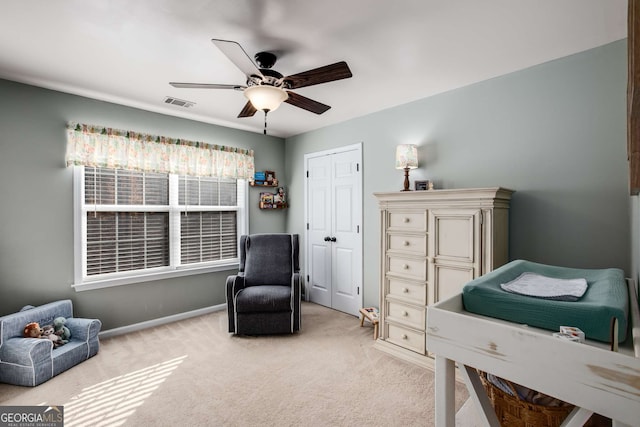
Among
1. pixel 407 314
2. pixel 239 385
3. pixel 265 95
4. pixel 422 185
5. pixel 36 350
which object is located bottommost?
pixel 239 385

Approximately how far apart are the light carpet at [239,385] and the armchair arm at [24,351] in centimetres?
20

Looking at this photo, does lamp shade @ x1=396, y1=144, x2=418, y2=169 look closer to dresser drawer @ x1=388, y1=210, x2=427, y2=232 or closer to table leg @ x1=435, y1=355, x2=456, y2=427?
dresser drawer @ x1=388, y1=210, x2=427, y2=232

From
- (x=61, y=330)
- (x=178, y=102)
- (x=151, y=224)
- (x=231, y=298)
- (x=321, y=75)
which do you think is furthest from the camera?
(x=151, y=224)

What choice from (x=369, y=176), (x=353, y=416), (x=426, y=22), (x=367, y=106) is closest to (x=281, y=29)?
(x=426, y=22)

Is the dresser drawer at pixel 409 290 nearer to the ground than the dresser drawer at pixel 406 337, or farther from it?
Result: farther from it

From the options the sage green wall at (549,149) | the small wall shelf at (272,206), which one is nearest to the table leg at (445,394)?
the sage green wall at (549,149)

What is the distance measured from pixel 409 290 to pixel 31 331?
10.5 feet

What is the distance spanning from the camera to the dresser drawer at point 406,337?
8.70ft

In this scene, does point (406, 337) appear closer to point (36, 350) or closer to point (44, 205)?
point (36, 350)

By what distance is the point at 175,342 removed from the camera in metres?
3.06

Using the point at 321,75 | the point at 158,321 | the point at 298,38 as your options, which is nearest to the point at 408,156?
the point at 321,75

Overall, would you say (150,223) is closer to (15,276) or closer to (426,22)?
(15,276)

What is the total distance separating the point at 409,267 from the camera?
2.75 m

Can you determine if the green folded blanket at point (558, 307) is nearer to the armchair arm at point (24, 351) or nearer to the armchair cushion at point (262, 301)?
the armchair cushion at point (262, 301)
